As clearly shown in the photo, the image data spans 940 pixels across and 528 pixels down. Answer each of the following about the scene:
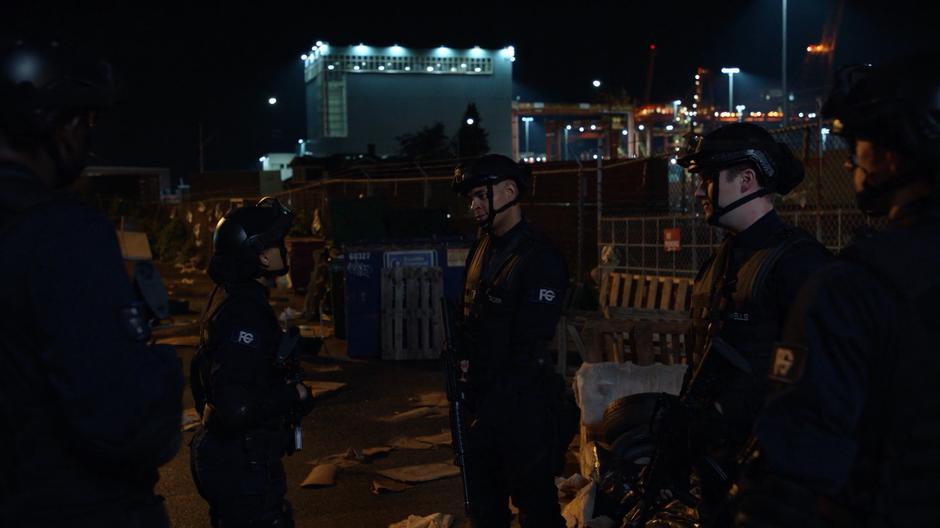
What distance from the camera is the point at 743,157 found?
373 cm

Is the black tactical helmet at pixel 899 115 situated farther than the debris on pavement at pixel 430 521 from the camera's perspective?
No

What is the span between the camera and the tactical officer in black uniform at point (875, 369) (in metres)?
2.03

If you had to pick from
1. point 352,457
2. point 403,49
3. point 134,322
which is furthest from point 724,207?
point 403,49

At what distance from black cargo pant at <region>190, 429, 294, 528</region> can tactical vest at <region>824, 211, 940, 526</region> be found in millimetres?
2536

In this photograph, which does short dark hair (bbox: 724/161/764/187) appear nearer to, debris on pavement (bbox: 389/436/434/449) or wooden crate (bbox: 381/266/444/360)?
debris on pavement (bbox: 389/436/434/449)

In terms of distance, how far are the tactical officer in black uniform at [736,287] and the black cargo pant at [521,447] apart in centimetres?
103

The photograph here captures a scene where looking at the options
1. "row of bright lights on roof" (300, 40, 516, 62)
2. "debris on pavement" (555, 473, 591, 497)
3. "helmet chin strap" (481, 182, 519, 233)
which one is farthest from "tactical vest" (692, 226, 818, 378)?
"row of bright lights on roof" (300, 40, 516, 62)

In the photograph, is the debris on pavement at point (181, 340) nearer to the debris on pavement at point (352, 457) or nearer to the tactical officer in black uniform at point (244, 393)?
the debris on pavement at point (352, 457)

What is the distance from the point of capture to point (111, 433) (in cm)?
210

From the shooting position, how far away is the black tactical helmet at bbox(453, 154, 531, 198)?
515 centimetres

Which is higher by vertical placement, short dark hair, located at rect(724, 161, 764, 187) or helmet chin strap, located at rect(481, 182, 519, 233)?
short dark hair, located at rect(724, 161, 764, 187)

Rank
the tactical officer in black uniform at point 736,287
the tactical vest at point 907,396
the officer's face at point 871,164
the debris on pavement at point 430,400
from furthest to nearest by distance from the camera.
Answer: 1. the debris on pavement at point 430,400
2. the tactical officer in black uniform at point 736,287
3. the officer's face at point 871,164
4. the tactical vest at point 907,396

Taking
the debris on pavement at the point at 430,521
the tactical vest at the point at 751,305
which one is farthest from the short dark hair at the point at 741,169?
the debris on pavement at the point at 430,521

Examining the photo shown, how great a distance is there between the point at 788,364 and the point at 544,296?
2.62 m
